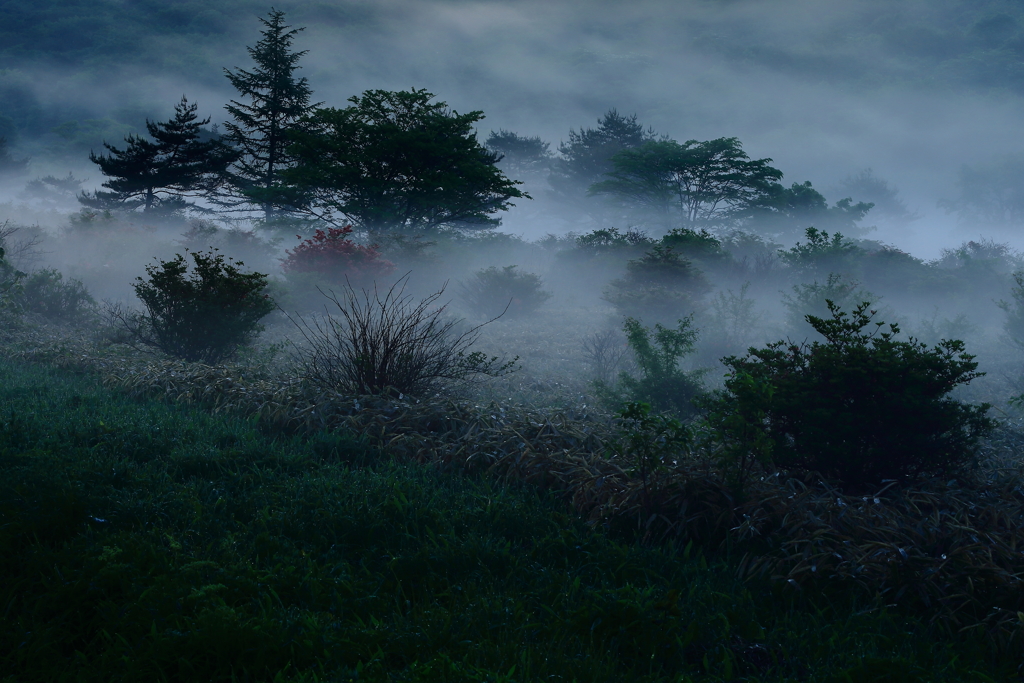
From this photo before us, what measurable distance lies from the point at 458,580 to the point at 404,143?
18.2 metres

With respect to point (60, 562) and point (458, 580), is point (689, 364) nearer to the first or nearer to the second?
point (458, 580)

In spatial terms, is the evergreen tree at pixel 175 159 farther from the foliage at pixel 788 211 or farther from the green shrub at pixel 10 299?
the foliage at pixel 788 211

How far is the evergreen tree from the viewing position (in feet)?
90.9

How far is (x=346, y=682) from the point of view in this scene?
2.23 meters

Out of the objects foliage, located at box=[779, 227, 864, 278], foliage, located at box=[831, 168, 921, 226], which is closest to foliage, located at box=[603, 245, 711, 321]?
foliage, located at box=[779, 227, 864, 278]

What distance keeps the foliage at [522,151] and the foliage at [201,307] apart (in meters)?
45.2

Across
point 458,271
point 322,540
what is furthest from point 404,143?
point 322,540

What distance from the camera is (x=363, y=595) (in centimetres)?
296

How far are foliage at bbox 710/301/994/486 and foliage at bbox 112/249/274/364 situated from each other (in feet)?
24.7

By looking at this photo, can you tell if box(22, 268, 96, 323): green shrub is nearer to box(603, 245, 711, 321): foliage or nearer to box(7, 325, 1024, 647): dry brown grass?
box(7, 325, 1024, 647): dry brown grass

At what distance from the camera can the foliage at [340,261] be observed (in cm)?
1786

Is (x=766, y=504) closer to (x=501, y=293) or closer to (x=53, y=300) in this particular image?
(x=53, y=300)

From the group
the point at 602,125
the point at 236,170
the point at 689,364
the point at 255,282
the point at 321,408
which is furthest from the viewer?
the point at 602,125

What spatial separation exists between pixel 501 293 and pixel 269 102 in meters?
15.4
